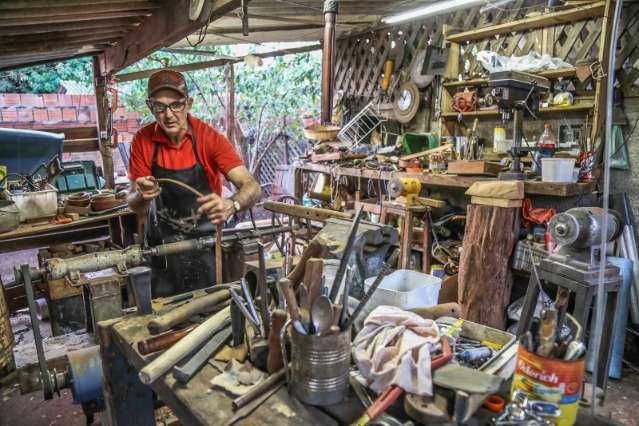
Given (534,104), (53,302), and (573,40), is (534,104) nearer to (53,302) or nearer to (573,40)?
(573,40)

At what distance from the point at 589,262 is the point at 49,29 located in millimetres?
4056

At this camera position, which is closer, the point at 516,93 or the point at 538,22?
the point at 516,93

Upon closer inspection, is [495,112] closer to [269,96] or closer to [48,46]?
[48,46]

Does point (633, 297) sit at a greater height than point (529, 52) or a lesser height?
lesser

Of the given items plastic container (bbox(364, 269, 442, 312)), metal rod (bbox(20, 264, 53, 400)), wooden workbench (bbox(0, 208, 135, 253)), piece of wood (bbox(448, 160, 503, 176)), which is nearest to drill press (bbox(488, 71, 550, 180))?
piece of wood (bbox(448, 160, 503, 176))

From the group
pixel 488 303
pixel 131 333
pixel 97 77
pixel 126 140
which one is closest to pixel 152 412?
pixel 131 333

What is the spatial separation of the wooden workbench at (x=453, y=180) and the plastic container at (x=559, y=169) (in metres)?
0.06

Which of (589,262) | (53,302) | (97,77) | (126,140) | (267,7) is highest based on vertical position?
(267,7)

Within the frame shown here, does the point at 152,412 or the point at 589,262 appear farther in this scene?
the point at 589,262

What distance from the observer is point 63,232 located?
4012 mm

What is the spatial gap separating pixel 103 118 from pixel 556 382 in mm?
5230

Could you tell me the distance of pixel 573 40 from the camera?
370cm

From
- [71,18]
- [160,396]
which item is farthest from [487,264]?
[71,18]

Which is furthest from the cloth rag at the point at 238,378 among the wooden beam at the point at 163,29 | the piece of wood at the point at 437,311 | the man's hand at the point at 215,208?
the wooden beam at the point at 163,29
